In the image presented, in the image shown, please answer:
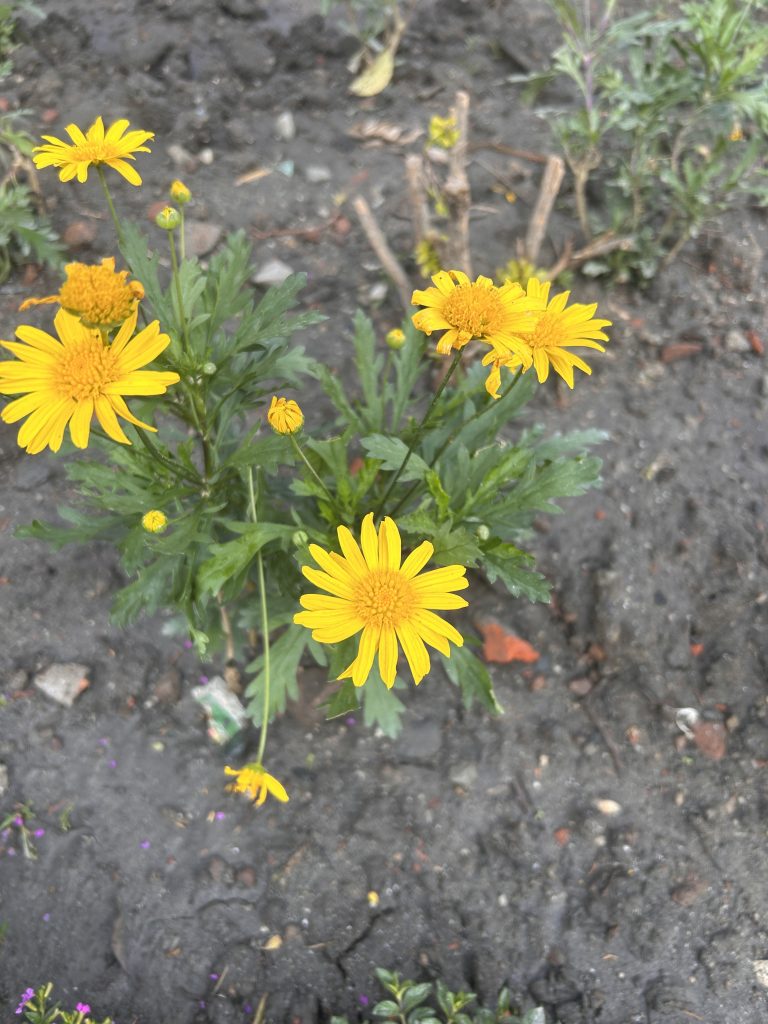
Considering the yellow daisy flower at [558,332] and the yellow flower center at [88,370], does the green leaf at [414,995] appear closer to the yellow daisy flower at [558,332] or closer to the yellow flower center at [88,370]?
the yellow daisy flower at [558,332]

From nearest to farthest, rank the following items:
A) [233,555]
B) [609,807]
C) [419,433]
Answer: [419,433], [233,555], [609,807]

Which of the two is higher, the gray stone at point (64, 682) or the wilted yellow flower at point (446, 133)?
the wilted yellow flower at point (446, 133)

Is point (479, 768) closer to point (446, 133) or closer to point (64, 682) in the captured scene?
point (64, 682)

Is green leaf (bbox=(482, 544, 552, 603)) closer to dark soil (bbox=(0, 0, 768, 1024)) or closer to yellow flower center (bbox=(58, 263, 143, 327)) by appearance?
dark soil (bbox=(0, 0, 768, 1024))

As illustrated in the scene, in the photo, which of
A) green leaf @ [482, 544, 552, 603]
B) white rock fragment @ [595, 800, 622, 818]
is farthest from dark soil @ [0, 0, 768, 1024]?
green leaf @ [482, 544, 552, 603]

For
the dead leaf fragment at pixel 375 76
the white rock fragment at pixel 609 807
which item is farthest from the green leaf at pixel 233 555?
the dead leaf fragment at pixel 375 76

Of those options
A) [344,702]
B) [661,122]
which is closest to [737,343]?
[661,122]

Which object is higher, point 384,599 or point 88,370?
point 88,370
